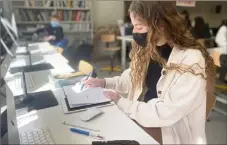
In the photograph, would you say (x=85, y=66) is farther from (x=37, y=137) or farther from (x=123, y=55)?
(x=37, y=137)

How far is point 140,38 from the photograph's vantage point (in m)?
0.68

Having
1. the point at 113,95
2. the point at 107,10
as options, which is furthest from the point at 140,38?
the point at 113,95

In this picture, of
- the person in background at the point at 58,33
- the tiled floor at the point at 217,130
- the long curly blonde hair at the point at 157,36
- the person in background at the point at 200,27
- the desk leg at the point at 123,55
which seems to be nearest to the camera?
the long curly blonde hair at the point at 157,36

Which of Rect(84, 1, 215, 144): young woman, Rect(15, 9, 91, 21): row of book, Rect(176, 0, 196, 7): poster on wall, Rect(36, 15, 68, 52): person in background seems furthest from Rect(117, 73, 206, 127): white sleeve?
Rect(36, 15, 68, 52): person in background

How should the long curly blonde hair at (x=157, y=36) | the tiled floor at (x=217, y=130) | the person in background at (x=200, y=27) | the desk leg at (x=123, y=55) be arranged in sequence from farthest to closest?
the tiled floor at (x=217, y=130) < the person in background at (x=200, y=27) < the desk leg at (x=123, y=55) < the long curly blonde hair at (x=157, y=36)

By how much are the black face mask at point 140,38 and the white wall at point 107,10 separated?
0.08m

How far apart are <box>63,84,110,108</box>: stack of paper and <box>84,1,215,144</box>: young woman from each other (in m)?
0.07

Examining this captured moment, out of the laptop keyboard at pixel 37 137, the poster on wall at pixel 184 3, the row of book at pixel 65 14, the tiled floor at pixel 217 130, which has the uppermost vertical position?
the poster on wall at pixel 184 3

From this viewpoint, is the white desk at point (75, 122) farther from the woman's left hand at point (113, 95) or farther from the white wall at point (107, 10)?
the white wall at point (107, 10)

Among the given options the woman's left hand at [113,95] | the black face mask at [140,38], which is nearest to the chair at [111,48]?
the woman's left hand at [113,95]

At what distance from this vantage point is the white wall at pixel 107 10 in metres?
0.69

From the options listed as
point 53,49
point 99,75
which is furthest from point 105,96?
point 53,49

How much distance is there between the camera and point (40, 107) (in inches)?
37.2

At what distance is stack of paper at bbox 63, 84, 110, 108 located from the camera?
36.2 inches
